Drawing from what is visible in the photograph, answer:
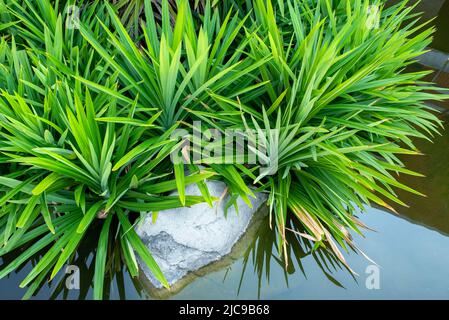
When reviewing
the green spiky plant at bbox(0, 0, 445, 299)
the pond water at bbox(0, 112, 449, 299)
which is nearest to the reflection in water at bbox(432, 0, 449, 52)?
the green spiky plant at bbox(0, 0, 445, 299)

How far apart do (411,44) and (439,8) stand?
5.40 ft

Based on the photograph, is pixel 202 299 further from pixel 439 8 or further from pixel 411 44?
pixel 439 8

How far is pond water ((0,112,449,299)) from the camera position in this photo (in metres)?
1.38

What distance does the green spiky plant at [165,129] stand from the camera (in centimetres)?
126

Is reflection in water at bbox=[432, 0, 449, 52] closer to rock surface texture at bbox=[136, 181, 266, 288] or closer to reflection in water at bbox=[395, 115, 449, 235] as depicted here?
reflection in water at bbox=[395, 115, 449, 235]

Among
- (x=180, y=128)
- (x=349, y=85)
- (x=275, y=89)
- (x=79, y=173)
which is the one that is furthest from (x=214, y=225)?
(x=349, y=85)

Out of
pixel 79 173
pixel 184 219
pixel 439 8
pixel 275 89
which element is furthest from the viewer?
pixel 439 8

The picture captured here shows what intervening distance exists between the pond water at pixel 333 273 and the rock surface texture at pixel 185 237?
6 cm

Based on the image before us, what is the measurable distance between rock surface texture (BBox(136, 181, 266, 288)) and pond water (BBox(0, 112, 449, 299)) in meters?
0.06

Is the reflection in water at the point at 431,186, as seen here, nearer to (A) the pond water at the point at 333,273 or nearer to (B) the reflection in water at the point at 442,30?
(A) the pond water at the point at 333,273

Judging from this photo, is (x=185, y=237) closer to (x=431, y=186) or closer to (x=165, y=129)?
(x=165, y=129)

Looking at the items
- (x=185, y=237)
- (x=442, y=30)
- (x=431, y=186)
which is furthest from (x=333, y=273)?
(x=442, y=30)

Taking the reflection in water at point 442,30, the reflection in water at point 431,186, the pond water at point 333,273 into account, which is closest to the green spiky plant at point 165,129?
the pond water at point 333,273

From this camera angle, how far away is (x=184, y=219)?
4.62 feet
